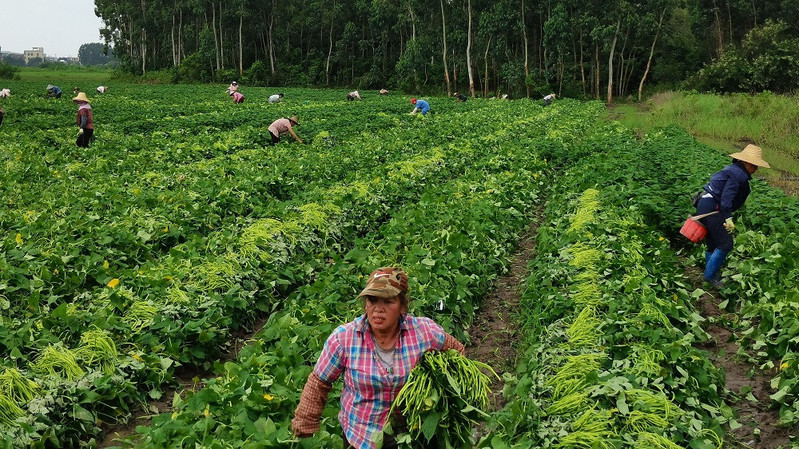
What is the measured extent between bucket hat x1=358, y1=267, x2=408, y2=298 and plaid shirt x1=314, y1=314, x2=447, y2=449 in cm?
23

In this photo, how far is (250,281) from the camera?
20.8 feet

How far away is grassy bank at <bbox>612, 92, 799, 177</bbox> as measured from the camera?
1689cm

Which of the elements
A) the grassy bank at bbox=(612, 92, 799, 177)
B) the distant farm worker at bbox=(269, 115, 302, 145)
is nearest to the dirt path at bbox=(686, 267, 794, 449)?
the grassy bank at bbox=(612, 92, 799, 177)

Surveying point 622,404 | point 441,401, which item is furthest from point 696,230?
point 441,401

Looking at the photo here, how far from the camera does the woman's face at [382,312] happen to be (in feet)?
9.59

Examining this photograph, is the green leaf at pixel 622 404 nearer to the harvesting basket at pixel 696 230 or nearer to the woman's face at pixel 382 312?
the woman's face at pixel 382 312

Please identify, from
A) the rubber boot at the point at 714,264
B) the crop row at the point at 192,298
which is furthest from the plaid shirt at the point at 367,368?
the rubber boot at the point at 714,264

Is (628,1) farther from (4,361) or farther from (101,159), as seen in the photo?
(4,361)

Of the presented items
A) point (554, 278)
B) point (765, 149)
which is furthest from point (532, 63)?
point (554, 278)

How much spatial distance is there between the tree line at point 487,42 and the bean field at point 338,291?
117 feet

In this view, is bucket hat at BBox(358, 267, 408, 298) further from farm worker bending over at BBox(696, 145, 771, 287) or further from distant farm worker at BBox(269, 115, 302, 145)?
distant farm worker at BBox(269, 115, 302, 145)

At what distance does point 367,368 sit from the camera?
119 inches

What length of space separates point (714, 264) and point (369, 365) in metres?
5.60

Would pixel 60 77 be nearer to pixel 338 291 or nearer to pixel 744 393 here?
pixel 338 291
